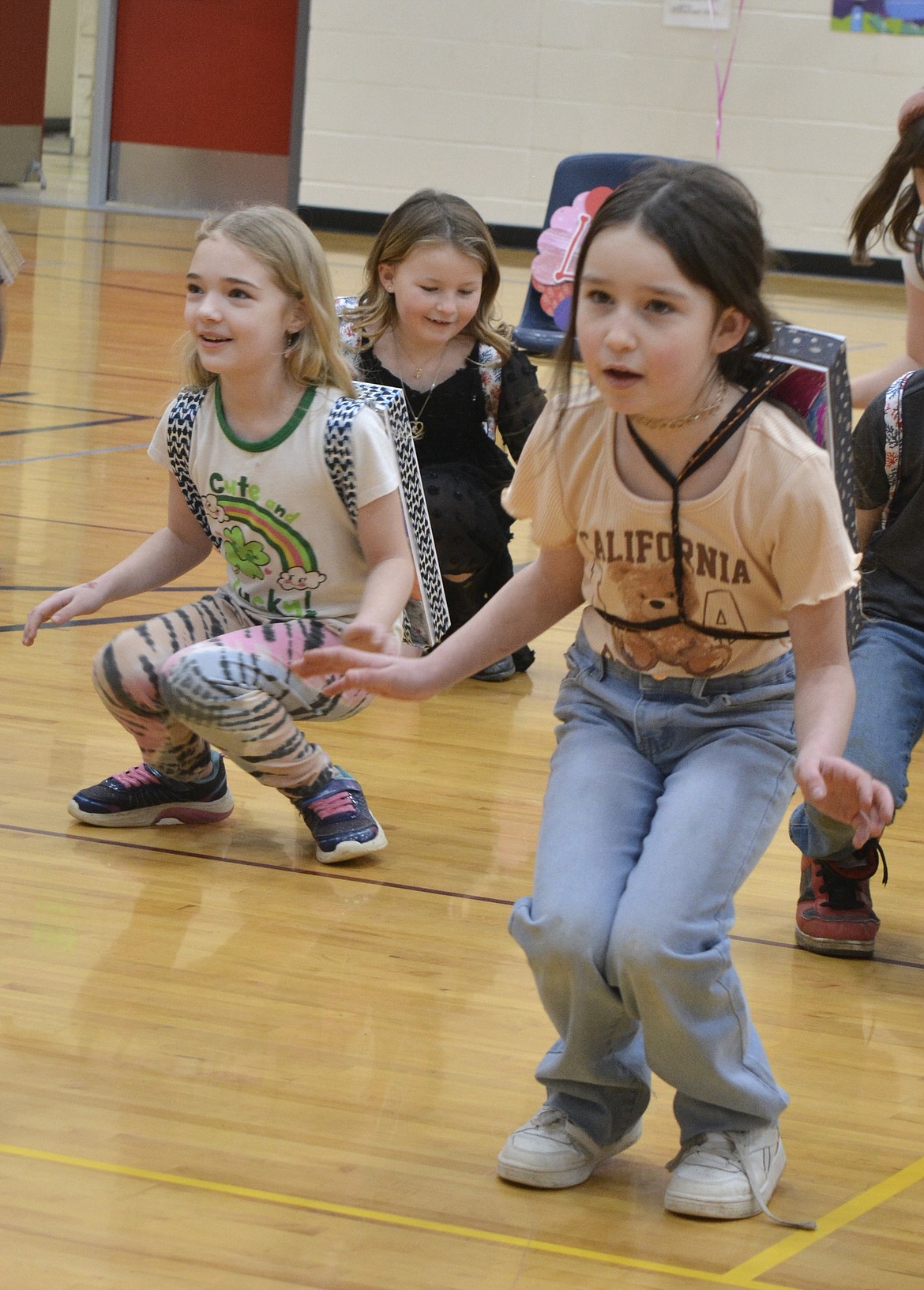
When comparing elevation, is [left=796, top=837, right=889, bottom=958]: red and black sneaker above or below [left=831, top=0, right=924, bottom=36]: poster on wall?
below

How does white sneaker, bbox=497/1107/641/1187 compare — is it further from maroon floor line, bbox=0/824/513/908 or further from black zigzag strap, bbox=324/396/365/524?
black zigzag strap, bbox=324/396/365/524

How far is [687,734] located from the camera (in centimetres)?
142

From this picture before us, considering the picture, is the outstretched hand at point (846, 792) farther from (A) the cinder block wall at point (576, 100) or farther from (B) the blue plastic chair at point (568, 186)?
(A) the cinder block wall at point (576, 100)

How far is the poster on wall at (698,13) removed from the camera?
8.72 meters

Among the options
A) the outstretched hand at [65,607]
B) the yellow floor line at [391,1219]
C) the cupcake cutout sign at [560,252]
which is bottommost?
the yellow floor line at [391,1219]

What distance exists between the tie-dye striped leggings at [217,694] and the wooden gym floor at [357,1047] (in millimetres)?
103

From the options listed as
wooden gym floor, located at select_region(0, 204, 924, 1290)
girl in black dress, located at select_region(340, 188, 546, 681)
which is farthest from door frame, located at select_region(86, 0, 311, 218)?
wooden gym floor, located at select_region(0, 204, 924, 1290)

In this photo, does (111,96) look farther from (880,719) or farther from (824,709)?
(824,709)

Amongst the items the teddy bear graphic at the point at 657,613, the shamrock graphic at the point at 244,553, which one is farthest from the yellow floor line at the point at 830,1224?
the shamrock graphic at the point at 244,553

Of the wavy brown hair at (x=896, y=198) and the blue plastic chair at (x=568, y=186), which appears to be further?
the blue plastic chair at (x=568, y=186)

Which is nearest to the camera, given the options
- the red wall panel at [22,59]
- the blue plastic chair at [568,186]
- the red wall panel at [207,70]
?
the blue plastic chair at [568,186]

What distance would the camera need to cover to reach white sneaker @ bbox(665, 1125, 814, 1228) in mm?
1334

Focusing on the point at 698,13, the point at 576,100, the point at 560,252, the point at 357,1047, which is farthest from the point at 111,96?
the point at 357,1047

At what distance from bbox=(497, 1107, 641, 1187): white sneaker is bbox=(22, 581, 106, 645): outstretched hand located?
2.74 ft
